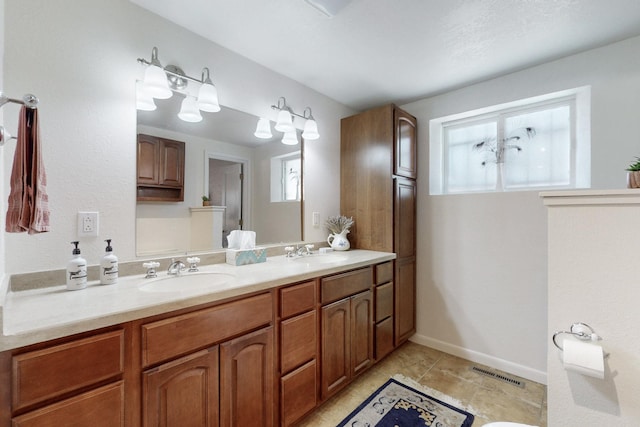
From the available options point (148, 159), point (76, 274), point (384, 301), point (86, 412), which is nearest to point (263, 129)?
point (148, 159)

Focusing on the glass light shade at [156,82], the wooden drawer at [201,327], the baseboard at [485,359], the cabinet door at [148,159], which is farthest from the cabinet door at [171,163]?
the baseboard at [485,359]

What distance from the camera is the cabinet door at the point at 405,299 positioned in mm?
2363

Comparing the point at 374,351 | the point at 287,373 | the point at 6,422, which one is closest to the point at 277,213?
the point at 287,373

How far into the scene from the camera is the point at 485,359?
224cm

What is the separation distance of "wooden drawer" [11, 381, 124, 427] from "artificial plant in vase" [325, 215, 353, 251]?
5.69 ft

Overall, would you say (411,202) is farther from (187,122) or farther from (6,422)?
(6,422)

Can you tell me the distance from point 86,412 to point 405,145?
8.25 feet

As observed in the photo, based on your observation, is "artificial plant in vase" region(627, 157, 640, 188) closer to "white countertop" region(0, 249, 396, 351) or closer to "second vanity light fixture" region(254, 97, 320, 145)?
"white countertop" region(0, 249, 396, 351)

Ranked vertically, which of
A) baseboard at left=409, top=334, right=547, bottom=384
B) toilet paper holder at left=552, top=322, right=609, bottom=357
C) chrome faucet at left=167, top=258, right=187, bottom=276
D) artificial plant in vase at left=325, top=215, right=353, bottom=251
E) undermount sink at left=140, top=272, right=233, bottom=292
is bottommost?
baseboard at left=409, top=334, right=547, bottom=384

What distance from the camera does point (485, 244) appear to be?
88.7 inches

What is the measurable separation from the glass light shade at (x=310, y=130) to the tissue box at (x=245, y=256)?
1012mm

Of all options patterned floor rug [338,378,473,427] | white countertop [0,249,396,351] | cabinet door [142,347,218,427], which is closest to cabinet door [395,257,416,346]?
patterned floor rug [338,378,473,427]

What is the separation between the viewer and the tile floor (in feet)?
5.41

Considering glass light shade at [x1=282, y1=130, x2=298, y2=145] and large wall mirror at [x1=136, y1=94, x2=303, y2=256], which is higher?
glass light shade at [x1=282, y1=130, x2=298, y2=145]
